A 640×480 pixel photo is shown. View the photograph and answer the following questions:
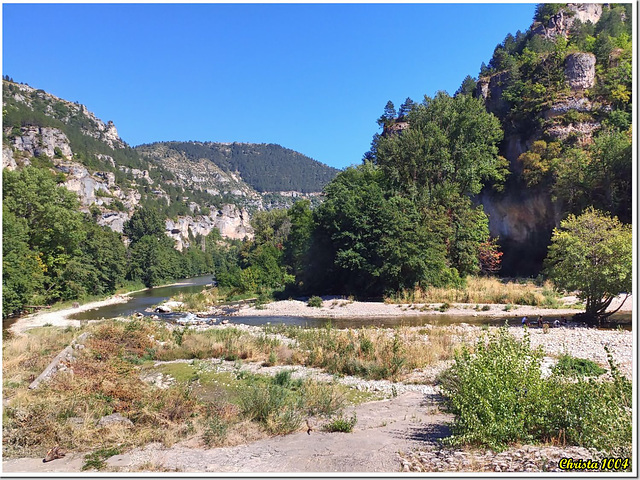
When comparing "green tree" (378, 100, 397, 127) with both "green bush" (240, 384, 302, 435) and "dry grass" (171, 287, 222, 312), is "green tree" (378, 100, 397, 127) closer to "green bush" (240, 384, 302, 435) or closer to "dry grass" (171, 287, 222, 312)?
"dry grass" (171, 287, 222, 312)

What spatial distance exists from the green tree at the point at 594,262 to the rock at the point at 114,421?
58.7 ft

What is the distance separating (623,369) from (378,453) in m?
8.92

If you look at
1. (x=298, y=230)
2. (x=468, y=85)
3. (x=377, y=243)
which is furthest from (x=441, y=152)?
(x=468, y=85)

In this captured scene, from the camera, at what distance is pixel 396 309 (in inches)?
1182

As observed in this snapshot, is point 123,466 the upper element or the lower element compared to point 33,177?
lower

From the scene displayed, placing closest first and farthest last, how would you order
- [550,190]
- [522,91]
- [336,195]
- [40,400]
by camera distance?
[40,400] < [336,195] < [550,190] < [522,91]

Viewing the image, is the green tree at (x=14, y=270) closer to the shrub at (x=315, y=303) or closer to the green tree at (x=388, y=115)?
the shrub at (x=315, y=303)

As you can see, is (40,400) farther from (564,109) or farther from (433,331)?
(564,109)

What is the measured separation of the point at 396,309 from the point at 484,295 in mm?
6736

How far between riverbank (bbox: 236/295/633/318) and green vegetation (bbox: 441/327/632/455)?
773 inches

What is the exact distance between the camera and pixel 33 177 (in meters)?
40.3

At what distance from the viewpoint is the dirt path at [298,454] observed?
20.2 ft

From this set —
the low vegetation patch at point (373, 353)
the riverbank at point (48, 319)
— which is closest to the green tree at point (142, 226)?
the riverbank at point (48, 319)

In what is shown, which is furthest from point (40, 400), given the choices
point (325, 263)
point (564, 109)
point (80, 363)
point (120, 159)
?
point (120, 159)
